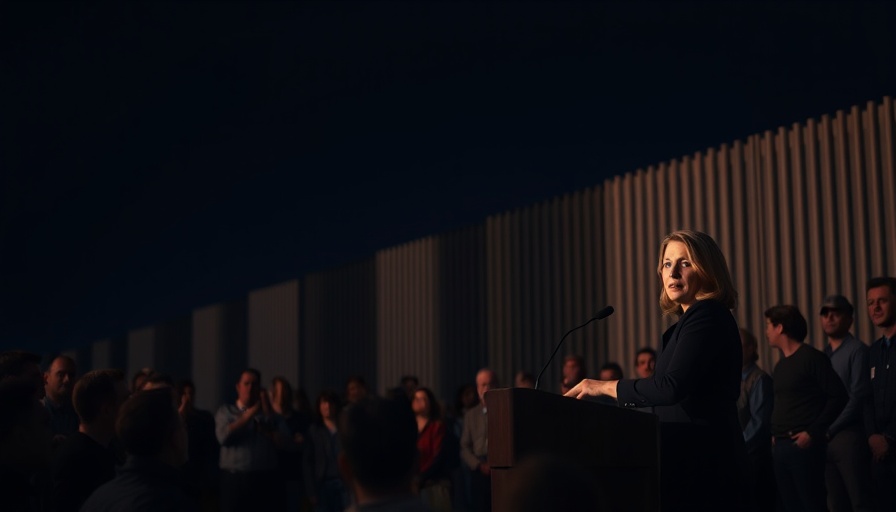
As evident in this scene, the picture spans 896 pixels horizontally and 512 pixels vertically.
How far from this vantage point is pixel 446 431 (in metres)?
8.10

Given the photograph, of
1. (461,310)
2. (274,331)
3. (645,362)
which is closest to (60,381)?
(645,362)

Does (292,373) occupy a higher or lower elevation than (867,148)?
lower

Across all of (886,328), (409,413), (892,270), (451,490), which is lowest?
(451,490)

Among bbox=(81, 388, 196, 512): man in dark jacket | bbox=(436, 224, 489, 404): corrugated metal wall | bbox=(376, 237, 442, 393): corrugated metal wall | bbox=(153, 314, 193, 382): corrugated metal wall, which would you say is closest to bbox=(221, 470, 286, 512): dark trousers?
bbox=(436, 224, 489, 404): corrugated metal wall

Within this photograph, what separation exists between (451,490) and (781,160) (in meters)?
3.38

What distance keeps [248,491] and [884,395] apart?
4.36m

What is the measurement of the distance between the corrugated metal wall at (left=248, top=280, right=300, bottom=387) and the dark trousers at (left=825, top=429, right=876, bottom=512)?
8.78 m

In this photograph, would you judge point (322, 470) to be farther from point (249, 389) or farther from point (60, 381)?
point (60, 381)

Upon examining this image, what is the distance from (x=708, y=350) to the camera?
3.02 metres

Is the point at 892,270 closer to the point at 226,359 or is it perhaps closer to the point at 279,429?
the point at 279,429

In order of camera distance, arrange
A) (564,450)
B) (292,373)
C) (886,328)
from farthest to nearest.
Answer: (292,373) → (886,328) → (564,450)

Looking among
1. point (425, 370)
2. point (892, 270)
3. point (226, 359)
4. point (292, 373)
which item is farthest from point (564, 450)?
point (226, 359)

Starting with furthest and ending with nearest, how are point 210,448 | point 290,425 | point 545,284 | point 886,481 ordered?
1. point 545,284
2. point 290,425
3. point 210,448
4. point 886,481

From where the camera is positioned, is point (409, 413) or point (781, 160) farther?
point (781, 160)
